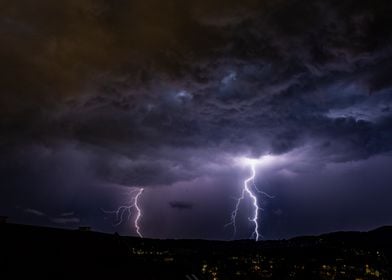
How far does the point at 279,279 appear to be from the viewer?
83438mm

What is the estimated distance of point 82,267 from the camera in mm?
19484

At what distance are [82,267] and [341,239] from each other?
167455 mm

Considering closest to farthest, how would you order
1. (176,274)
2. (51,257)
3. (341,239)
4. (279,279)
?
1. (51,257)
2. (176,274)
3. (279,279)
4. (341,239)

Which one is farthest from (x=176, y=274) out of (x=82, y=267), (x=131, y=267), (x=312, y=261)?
(x=312, y=261)

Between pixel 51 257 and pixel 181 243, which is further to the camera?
pixel 181 243

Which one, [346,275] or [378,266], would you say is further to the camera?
[378,266]

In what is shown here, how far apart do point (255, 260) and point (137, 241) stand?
38.0 m

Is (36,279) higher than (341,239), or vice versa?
(341,239)

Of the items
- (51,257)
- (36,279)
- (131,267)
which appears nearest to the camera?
(36,279)

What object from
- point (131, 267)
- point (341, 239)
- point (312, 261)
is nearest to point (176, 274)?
point (131, 267)

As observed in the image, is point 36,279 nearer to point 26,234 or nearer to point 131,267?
point 26,234

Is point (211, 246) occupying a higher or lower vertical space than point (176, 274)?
higher

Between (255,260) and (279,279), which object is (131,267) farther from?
(255,260)

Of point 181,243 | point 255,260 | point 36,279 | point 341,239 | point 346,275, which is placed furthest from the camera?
point 341,239
